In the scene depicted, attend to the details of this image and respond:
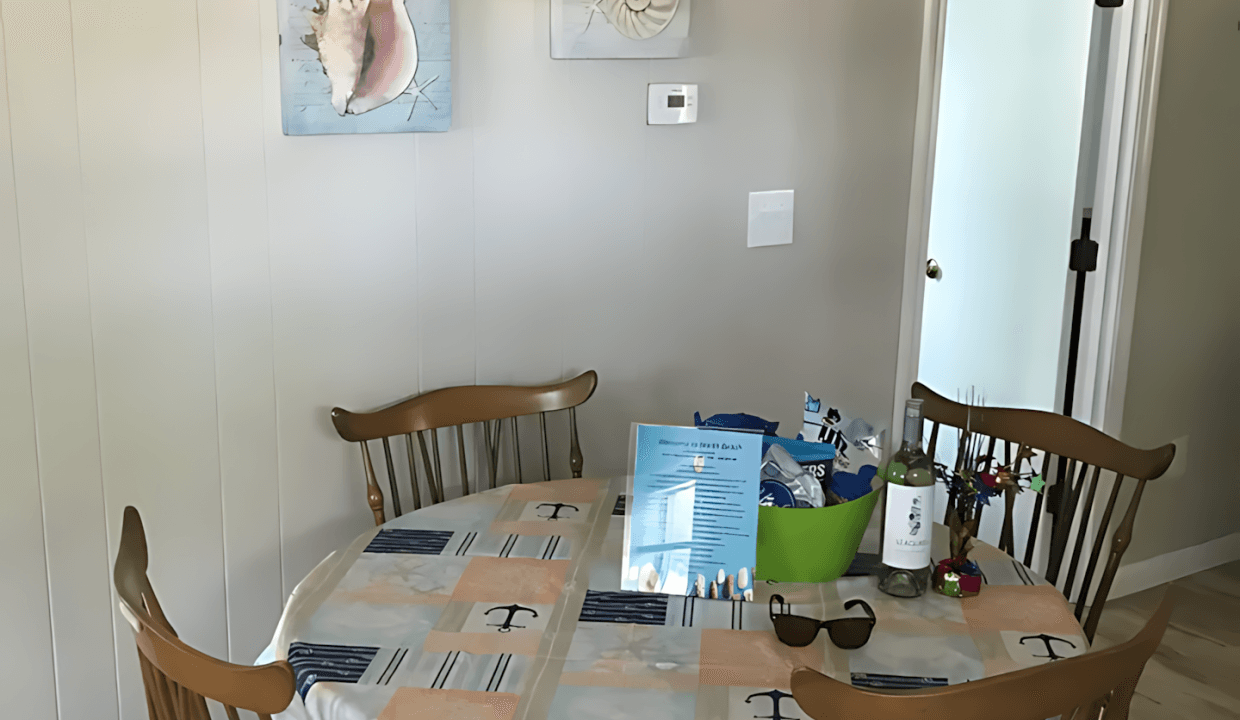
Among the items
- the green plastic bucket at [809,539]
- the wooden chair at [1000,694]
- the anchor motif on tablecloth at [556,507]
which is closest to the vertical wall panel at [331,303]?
the anchor motif on tablecloth at [556,507]

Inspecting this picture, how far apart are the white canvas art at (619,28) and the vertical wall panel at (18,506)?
100 cm

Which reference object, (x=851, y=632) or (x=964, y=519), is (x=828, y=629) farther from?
(x=964, y=519)

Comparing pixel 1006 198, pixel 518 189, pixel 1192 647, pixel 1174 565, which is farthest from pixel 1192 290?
pixel 518 189

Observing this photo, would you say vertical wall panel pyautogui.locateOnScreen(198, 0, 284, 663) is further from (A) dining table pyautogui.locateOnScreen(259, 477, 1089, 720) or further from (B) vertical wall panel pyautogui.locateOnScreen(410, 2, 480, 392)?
(A) dining table pyautogui.locateOnScreen(259, 477, 1089, 720)

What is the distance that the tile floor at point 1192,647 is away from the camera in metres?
2.61

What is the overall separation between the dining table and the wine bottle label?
0.22 ft

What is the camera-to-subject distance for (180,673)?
40.6 inches

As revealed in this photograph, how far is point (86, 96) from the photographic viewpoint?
173cm

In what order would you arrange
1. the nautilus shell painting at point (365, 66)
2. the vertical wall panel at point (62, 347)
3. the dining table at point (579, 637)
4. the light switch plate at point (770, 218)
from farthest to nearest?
the light switch plate at point (770, 218), the nautilus shell painting at point (365, 66), the vertical wall panel at point (62, 347), the dining table at point (579, 637)

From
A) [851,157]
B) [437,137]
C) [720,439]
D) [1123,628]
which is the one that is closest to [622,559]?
[720,439]

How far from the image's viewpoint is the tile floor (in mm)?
2607

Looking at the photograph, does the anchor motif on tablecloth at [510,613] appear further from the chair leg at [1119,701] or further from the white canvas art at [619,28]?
the white canvas art at [619,28]

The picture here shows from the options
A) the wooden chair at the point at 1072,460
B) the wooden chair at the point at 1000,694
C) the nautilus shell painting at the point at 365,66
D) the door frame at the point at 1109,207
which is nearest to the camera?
the wooden chair at the point at 1000,694

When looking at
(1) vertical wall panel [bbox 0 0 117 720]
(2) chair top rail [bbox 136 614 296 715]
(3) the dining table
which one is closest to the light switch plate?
(3) the dining table
